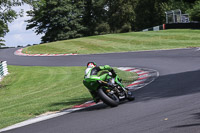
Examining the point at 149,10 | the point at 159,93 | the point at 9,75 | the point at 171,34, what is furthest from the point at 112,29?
the point at 159,93

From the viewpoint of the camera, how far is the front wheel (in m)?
9.14

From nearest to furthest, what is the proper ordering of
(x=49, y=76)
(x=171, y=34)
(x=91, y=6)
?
(x=49, y=76)
(x=171, y=34)
(x=91, y=6)

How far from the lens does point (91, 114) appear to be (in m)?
9.05

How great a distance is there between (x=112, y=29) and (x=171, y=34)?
1497 inches

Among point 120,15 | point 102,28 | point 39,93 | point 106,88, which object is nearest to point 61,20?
point 102,28

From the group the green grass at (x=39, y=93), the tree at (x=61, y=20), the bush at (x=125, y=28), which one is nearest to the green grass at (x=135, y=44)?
the green grass at (x=39, y=93)

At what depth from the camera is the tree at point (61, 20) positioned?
70.6 metres

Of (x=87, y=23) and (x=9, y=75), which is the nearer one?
(x=9, y=75)

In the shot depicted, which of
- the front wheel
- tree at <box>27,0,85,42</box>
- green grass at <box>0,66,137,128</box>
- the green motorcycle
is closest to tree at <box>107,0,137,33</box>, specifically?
tree at <box>27,0,85,42</box>

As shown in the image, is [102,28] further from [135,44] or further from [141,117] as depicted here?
[141,117]

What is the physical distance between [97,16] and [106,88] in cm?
7182

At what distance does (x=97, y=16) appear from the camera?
8000cm

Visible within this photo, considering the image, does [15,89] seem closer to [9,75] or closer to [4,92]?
[4,92]

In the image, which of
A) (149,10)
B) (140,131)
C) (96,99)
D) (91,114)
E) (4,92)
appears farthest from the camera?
(149,10)
